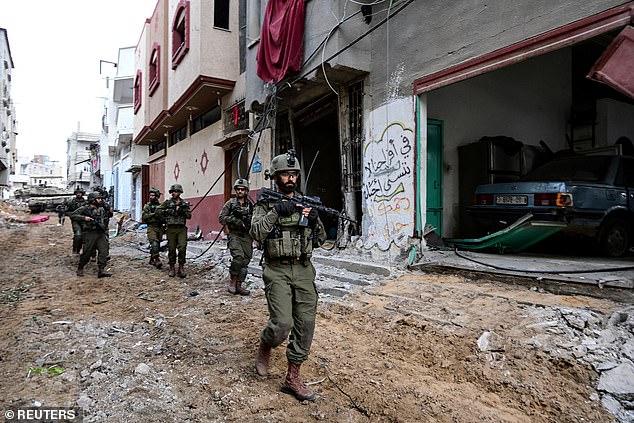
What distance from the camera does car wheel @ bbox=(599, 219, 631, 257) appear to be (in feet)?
19.6

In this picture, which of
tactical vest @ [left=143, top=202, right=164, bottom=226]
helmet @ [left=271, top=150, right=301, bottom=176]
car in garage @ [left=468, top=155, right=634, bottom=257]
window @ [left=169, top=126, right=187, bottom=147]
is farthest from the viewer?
window @ [left=169, top=126, right=187, bottom=147]

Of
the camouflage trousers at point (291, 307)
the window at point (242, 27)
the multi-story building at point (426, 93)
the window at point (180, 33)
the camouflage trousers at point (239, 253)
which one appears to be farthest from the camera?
the window at point (180, 33)

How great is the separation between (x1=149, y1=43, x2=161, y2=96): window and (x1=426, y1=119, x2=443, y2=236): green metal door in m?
11.4

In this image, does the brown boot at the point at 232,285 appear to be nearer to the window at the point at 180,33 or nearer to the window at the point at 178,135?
the window at the point at 180,33

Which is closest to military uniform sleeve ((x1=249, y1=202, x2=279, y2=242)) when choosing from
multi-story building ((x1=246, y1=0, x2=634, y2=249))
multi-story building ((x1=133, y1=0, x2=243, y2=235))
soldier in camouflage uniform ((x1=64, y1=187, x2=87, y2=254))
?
multi-story building ((x1=246, y1=0, x2=634, y2=249))

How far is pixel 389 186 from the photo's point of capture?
6.51 m

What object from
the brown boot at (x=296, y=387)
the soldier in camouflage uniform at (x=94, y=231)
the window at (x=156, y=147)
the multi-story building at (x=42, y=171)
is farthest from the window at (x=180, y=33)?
the multi-story building at (x=42, y=171)

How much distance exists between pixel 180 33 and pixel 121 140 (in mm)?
17163

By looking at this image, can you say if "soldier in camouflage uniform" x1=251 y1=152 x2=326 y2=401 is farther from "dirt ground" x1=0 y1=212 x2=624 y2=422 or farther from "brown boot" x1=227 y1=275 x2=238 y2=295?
"brown boot" x1=227 y1=275 x2=238 y2=295

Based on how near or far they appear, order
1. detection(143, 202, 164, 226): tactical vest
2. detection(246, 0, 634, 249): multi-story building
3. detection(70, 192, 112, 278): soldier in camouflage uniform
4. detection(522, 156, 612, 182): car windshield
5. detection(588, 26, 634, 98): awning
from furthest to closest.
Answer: detection(143, 202, 164, 226): tactical vest
detection(70, 192, 112, 278): soldier in camouflage uniform
detection(522, 156, 612, 182): car windshield
detection(246, 0, 634, 249): multi-story building
detection(588, 26, 634, 98): awning

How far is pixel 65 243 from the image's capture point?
14078 millimetres

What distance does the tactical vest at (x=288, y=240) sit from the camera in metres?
3.20

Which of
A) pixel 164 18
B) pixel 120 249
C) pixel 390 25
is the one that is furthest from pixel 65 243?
pixel 390 25

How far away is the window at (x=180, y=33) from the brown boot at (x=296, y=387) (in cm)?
1107
